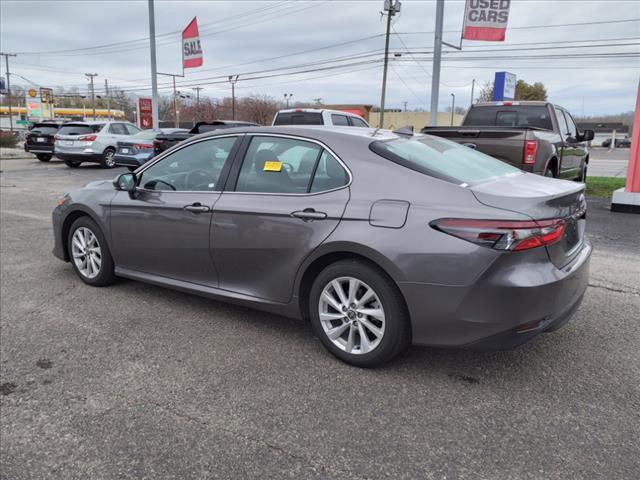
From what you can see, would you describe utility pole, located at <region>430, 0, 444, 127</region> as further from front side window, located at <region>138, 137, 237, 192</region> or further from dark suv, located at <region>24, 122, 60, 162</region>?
dark suv, located at <region>24, 122, 60, 162</region>

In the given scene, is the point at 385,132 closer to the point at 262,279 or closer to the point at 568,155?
the point at 262,279

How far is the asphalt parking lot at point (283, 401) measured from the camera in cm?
250

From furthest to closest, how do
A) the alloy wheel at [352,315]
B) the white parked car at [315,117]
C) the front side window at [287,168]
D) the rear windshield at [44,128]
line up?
the rear windshield at [44,128]
the white parked car at [315,117]
the front side window at [287,168]
the alloy wheel at [352,315]

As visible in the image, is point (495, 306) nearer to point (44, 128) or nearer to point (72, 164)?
point (72, 164)

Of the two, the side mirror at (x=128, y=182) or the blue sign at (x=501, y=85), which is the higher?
the blue sign at (x=501, y=85)

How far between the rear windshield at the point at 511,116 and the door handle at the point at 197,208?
8.03 meters

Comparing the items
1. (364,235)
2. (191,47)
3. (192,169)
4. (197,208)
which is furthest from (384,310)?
(191,47)

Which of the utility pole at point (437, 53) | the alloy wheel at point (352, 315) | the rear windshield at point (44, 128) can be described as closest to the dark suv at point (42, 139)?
the rear windshield at point (44, 128)

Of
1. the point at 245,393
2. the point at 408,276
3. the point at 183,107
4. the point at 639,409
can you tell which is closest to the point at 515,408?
the point at 639,409

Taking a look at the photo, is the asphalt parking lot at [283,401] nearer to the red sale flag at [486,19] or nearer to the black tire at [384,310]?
the black tire at [384,310]

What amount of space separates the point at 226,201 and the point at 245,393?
A: 1.50m

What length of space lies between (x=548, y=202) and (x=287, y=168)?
1.75 m

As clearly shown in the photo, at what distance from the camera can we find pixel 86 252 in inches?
204

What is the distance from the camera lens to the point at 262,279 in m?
3.85
